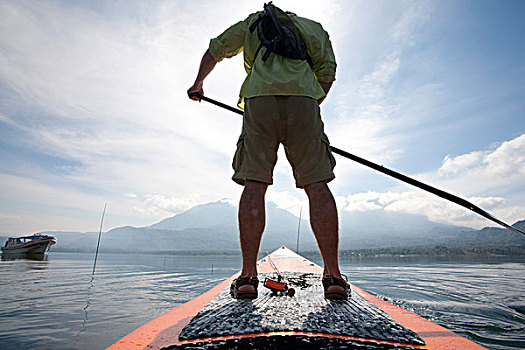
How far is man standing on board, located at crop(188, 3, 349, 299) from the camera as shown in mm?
1790

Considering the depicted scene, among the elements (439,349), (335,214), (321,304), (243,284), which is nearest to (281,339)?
(439,349)

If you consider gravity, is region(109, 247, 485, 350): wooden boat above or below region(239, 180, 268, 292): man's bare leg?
below

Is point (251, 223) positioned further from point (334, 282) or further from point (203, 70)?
point (203, 70)

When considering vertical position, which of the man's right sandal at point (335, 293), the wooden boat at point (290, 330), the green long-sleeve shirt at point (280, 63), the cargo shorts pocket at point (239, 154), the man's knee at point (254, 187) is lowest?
the wooden boat at point (290, 330)

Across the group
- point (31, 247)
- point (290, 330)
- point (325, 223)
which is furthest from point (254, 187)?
point (31, 247)

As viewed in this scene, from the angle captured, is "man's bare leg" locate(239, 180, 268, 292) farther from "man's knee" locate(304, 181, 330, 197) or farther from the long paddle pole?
the long paddle pole

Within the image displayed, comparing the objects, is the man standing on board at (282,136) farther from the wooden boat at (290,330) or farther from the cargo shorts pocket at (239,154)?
the wooden boat at (290,330)

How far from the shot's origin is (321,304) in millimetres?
1406

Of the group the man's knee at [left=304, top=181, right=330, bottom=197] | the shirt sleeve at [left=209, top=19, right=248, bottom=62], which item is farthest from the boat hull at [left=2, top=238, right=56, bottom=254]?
the man's knee at [left=304, top=181, right=330, bottom=197]

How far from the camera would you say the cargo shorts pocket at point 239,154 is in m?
1.97

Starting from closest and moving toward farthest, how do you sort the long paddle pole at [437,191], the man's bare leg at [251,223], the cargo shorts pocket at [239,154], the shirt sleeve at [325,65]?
the man's bare leg at [251,223] < the cargo shorts pocket at [239,154] < the shirt sleeve at [325,65] < the long paddle pole at [437,191]

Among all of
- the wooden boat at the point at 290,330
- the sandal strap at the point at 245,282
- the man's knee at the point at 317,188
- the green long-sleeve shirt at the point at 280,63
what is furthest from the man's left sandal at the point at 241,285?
the green long-sleeve shirt at the point at 280,63

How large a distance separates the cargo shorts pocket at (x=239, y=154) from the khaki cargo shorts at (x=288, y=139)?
32mm

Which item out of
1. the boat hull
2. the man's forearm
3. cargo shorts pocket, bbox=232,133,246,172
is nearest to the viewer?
cargo shorts pocket, bbox=232,133,246,172
